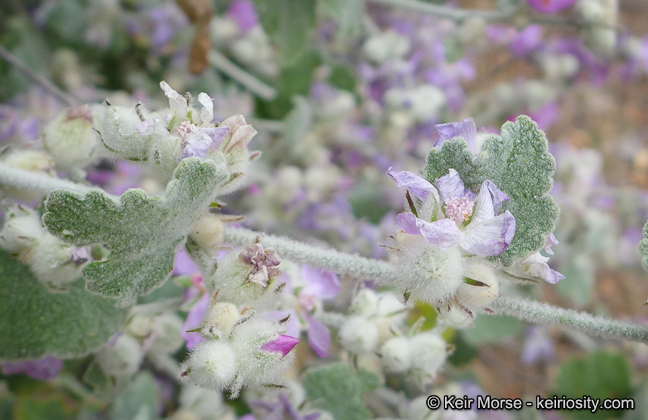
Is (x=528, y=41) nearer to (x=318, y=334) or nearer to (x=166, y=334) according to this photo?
(x=318, y=334)

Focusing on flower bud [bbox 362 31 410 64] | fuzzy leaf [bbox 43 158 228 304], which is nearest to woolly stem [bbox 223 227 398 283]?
fuzzy leaf [bbox 43 158 228 304]

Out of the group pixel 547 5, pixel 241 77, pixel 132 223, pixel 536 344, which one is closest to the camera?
pixel 132 223

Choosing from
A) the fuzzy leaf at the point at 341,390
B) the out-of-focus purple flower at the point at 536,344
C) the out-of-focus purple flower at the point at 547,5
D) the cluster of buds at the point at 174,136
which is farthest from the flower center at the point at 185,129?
the out-of-focus purple flower at the point at 536,344

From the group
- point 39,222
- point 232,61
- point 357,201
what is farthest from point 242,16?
point 39,222

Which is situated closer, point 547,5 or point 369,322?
point 369,322

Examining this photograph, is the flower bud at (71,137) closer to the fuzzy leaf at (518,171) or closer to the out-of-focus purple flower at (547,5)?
the fuzzy leaf at (518,171)

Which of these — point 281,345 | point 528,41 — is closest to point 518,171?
point 281,345

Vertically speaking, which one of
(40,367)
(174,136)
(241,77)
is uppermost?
(241,77)
